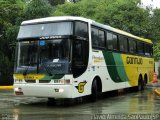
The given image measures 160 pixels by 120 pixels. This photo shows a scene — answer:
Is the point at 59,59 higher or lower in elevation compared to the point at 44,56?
lower

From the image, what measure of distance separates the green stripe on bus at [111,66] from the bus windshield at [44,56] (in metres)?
3.88

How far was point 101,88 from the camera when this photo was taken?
19.1 metres

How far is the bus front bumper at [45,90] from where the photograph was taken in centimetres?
1575

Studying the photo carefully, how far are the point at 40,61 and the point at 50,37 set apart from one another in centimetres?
102

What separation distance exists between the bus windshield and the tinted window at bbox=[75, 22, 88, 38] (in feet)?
2.66

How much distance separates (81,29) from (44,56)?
6.58 ft

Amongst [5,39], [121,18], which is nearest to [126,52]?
[5,39]

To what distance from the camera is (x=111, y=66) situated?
20.6 m

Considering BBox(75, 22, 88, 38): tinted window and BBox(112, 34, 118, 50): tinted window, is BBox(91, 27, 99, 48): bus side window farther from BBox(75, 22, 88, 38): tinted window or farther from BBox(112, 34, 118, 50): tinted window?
BBox(112, 34, 118, 50): tinted window

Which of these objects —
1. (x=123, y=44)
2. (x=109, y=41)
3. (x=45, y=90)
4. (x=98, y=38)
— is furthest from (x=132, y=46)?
(x=45, y=90)

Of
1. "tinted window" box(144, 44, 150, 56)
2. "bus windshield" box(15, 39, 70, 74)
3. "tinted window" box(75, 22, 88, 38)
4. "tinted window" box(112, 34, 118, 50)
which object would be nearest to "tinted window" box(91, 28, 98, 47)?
"tinted window" box(75, 22, 88, 38)

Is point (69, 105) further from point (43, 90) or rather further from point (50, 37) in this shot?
point (50, 37)

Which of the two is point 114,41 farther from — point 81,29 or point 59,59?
point 59,59

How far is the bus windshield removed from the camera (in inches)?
627
